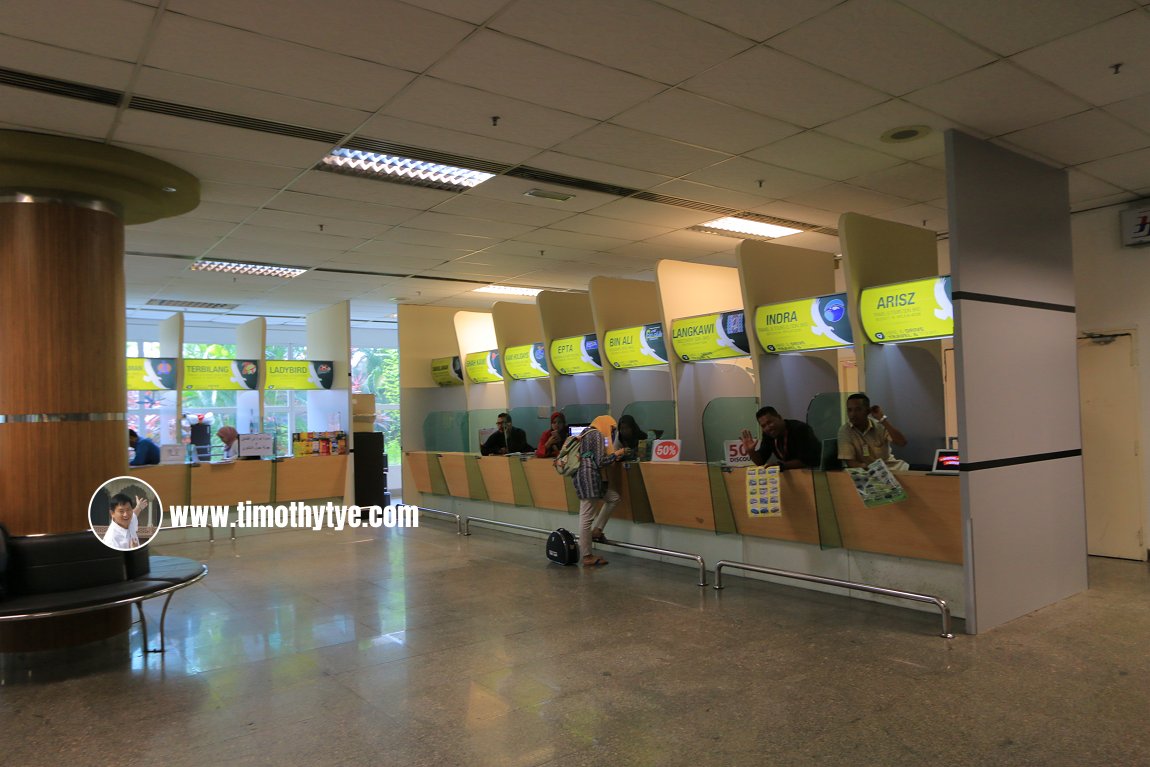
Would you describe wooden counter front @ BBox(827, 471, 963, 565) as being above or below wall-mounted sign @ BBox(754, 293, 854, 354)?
below

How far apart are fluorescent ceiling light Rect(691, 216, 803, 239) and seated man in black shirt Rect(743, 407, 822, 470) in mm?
2534

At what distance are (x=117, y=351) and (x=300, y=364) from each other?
5.50 m

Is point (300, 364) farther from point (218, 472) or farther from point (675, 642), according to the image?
point (675, 642)

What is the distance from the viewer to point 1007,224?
545cm

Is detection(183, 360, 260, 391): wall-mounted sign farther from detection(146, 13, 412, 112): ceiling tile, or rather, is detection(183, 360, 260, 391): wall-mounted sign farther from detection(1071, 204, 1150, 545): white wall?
detection(1071, 204, 1150, 545): white wall

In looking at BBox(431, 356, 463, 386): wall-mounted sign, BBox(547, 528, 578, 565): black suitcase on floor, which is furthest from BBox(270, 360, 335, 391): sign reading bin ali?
BBox(547, 528, 578, 565): black suitcase on floor

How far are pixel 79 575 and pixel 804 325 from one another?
5649 mm

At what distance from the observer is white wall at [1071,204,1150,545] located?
6965mm

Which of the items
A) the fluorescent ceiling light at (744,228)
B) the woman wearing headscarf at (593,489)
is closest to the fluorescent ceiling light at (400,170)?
the woman wearing headscarf at (593,489)

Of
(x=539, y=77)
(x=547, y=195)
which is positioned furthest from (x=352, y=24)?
(x=547, y=195)

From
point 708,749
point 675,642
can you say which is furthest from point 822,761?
point 675,642

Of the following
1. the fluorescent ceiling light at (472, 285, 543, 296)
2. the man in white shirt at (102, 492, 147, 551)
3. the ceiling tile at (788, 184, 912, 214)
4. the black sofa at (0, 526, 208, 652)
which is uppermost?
the ceiling tile at (788, 184, 912, 214)

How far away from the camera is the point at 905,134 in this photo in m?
5.36

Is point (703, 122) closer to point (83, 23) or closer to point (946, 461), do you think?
point (946, 461)
